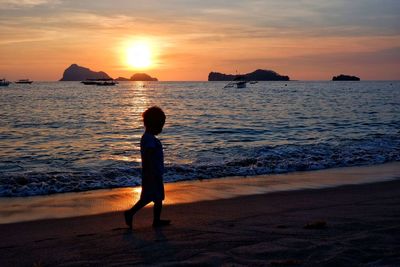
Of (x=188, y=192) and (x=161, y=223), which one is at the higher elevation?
(x=161, y=223)

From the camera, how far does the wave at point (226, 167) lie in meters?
11.9

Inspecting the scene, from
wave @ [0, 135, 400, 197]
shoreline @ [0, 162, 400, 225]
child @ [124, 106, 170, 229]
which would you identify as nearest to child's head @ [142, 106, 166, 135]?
child @ [124, 106, 170, 229]

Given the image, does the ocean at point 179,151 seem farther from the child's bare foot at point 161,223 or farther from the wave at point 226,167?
the child's bare foot at point 161,223

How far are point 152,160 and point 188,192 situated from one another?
397cm

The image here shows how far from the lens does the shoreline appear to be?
8.95 metres

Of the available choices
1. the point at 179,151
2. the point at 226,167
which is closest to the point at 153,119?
the point at 226,167

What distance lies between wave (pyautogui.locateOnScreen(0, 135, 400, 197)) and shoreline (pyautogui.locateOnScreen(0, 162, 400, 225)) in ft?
1.97

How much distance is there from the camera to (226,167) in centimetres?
1452

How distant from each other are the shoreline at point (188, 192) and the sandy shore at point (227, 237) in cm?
82

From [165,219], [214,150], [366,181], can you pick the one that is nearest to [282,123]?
[214,150]

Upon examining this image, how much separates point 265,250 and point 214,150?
14.0 m

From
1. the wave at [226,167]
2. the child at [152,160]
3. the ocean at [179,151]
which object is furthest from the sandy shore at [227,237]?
the ocean at [179,151]

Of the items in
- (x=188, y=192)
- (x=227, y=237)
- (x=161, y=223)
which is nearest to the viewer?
(x=227, y=237)

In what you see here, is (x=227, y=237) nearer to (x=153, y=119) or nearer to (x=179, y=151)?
(x=153, y=119)
